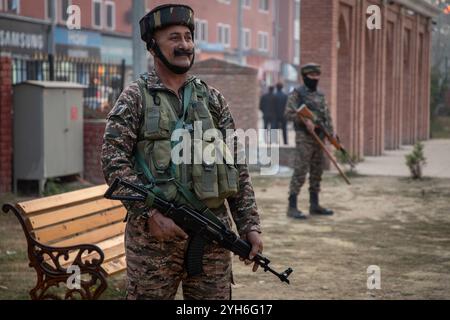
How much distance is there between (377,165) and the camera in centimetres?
1870

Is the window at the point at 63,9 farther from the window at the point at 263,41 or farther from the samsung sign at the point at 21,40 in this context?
the window at the point at 263,41

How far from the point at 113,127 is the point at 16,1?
26235 millimetres

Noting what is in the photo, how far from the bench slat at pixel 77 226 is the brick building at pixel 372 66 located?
11054mm

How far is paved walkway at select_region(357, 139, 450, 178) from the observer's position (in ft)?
54.7

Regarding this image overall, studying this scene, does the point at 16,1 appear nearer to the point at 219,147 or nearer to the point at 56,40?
the point at 56,40

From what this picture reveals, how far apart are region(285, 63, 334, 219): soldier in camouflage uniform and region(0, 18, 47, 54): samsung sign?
1813cm

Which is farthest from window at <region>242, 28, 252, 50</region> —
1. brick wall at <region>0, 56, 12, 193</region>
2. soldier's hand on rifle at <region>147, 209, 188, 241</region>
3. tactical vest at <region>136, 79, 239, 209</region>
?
soldier's hand on rifle at <region>147, 209, 188, 241</region>

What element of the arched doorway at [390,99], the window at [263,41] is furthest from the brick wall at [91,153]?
the window at [263,41]

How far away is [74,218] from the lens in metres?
6.10

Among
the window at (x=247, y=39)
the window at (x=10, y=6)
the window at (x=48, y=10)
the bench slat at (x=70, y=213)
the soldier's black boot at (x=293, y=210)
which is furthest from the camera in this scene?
the window at (x=247, y=39)

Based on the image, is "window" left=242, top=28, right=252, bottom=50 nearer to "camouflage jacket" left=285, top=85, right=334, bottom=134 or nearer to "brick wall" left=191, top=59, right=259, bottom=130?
"brick wall" left=191, top=59, right=259, bottom=130

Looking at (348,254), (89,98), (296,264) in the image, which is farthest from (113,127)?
(89,98)

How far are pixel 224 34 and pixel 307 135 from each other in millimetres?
37360

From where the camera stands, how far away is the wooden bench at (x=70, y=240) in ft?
18.1
